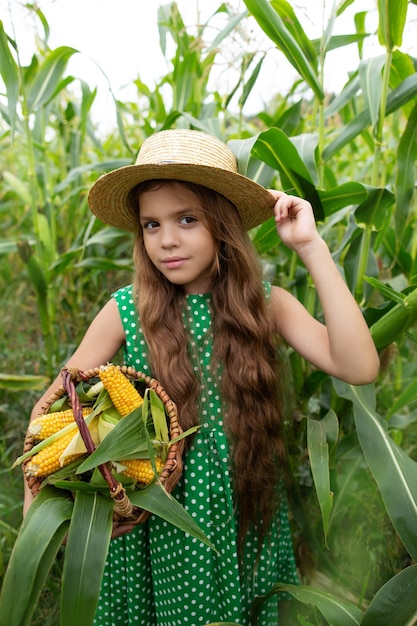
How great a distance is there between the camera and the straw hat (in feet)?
3.80

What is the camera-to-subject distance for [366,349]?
118 centimetres

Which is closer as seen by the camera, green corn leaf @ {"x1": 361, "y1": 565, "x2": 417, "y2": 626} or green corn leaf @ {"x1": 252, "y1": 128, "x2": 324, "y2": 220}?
green corn leaf @ {"x1": 361, "y1": 565, "x2": 417, "y2": 626}

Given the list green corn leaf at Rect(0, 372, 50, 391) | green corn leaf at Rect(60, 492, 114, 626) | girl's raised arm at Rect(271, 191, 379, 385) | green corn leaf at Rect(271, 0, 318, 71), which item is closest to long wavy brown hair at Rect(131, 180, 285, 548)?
girl's raised arm at Rect(271, 191, 379, 385)

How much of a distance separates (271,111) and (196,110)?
76cm

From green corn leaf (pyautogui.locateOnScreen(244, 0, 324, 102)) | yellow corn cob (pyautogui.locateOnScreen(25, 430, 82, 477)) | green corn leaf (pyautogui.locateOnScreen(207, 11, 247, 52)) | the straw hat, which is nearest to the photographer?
yellow corn cob (pyautogui.locateOnScreen(25, 430, 82, 477))

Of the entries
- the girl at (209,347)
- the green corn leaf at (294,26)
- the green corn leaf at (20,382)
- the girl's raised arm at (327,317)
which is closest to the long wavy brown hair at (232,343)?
the girl at (209,347)

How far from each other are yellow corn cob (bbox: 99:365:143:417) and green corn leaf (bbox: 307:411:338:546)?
388 mm

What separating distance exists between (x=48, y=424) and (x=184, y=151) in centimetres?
62

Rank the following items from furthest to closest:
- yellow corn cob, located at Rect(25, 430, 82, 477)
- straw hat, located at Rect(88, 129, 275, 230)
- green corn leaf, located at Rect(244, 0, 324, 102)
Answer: green corn leaf, located at Rect(244, 0, 324, 102)
straw hat, located at Rect(88, 129, 275, 230)
yellow corn cob, located at Rect(25, 430, 82, 477)

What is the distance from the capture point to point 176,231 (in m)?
1.21

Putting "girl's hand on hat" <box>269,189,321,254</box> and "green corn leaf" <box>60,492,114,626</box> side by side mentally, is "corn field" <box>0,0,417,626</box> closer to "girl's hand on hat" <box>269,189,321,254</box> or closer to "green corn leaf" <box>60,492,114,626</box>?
"girl's hand on hat" <box>269,189,321,254</box>

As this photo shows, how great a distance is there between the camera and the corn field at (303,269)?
1.25 metres

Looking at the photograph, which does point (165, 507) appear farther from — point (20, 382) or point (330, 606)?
point (20, 382)

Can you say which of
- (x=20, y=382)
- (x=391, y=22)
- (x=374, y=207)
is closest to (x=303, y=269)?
(x=374, y=207)
